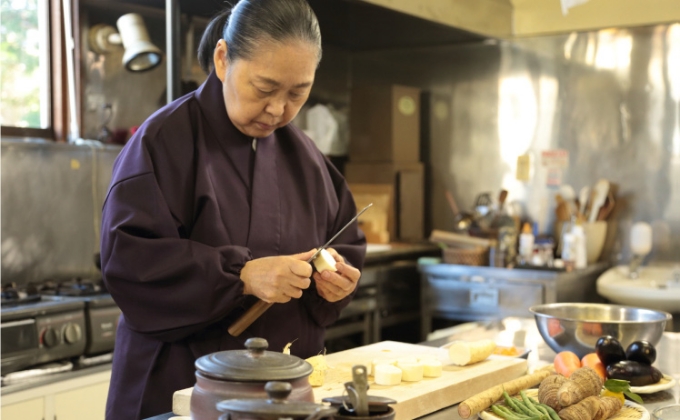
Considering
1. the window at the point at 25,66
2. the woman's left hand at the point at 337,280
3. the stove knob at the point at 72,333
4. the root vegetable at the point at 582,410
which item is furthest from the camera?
the window at the point at 25,66

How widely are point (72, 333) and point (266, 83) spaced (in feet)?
4.73

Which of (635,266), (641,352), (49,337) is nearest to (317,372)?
(641,352)

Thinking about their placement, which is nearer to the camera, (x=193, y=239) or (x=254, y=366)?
(x=254, y=366)

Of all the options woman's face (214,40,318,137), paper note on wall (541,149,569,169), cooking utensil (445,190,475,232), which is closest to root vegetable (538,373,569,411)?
woman's face (214,40,318,137)

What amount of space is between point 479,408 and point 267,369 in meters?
0.53

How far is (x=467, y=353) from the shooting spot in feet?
5.81

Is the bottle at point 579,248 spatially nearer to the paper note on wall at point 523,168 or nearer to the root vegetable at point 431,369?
the paper note on wall at point 523,168

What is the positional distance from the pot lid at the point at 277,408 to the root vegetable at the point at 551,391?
0.62m

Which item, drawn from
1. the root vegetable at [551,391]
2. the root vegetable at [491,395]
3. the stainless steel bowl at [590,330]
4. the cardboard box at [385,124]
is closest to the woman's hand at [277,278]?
the root vegetable at [491,395]

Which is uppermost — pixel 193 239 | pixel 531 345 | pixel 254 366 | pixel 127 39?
pixel 127 39

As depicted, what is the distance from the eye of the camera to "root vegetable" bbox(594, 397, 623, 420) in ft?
4.75

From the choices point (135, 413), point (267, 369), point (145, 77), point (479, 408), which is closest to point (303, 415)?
point (267, 369)

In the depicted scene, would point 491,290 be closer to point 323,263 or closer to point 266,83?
A: point 323,263

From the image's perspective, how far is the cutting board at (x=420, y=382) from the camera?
1.51 meters
